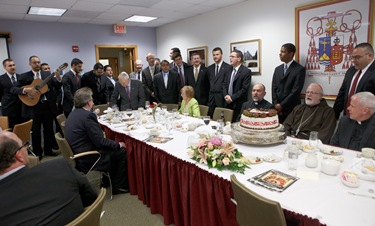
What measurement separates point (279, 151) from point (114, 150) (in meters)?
1.83

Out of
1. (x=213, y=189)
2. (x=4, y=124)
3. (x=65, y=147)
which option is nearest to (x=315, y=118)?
(x=213, y=189)

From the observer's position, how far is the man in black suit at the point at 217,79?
4.72 meters

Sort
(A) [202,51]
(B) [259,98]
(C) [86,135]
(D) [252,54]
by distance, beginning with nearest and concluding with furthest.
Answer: (C) [86,135] < (B) [259,98] < (D) [252,54] < (A) [202,51]

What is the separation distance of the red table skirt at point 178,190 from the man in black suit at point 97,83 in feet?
7.62

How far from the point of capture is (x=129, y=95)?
177 inches

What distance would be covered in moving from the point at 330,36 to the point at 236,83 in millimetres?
1612

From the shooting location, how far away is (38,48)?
6.07 metres

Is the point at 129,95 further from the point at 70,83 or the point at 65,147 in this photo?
the point at 65,147

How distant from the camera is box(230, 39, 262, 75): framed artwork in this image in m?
4.84

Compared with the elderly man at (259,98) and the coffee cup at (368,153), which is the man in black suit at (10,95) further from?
the coffee cup at (368,153)

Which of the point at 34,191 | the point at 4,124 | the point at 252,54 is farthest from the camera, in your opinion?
the point at 252,54

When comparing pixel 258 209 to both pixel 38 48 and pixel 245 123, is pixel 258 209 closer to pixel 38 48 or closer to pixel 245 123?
pixel 245 123

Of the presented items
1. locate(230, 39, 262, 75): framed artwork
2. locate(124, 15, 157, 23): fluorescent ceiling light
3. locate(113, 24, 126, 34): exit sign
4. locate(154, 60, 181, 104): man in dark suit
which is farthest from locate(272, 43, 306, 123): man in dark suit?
locate(113, 24, 126, 34): exit sign

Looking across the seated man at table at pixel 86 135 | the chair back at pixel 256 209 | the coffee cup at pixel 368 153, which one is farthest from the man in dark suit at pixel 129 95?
the coffee cup at pixel 368 153
